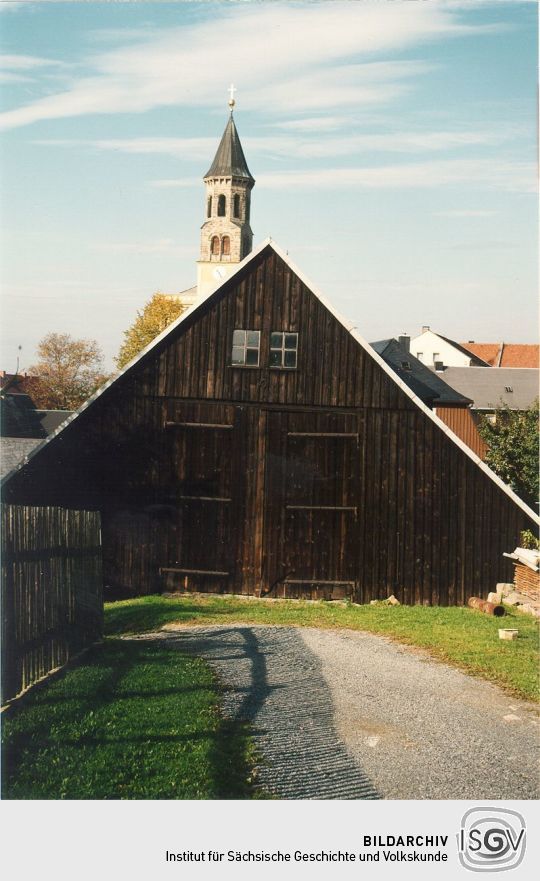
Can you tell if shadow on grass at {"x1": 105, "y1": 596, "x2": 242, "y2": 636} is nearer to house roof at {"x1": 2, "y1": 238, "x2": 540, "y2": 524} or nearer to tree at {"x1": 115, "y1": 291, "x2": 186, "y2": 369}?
house roof at {"x1": 2, "y1": 238, "x2": 540, "y2": 524}

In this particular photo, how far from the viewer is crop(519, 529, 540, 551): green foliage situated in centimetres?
1916

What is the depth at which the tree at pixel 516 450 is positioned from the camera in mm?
32656

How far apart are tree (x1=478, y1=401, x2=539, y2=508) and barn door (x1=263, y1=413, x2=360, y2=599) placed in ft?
48.2

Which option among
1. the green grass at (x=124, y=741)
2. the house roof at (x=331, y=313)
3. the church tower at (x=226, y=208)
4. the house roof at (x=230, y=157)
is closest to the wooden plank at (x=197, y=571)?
the house roof at (x=331, y=313)

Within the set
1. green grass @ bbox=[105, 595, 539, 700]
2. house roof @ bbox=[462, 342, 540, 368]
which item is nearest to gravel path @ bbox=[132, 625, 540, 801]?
green grass @ bbox=[105, 595, 539, 700]

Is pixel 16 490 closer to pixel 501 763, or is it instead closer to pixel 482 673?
pixel 482 673

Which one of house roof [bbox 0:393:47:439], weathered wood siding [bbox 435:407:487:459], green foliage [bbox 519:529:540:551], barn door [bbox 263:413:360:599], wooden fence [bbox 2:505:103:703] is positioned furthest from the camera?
weathered wood siding [bbox 435:407:487:459]

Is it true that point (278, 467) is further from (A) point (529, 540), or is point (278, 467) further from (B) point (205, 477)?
(A) point (529, 540)

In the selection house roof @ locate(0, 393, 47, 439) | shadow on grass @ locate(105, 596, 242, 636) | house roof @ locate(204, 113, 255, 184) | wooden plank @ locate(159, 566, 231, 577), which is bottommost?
shadow on grass @ locate(105, 596, 242, 636)

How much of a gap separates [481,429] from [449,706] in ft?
87.4

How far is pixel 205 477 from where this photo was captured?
19.7 meters
